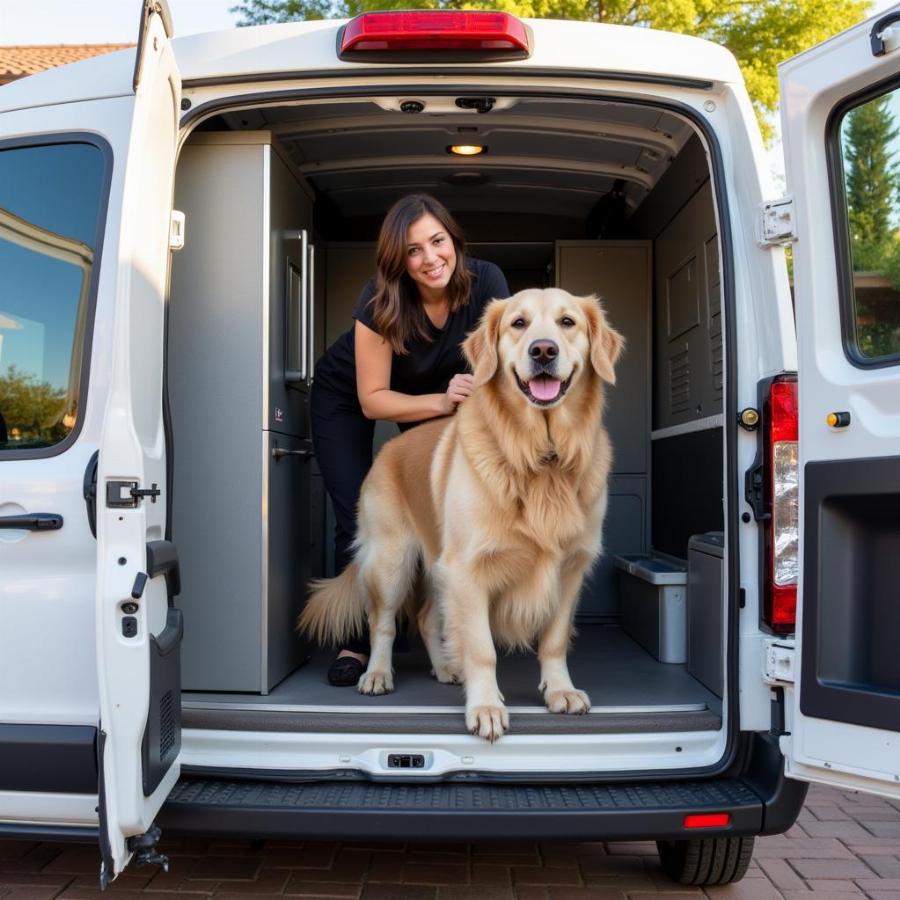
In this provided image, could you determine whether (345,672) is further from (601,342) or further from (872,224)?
(872,224)

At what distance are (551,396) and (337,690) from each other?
124 centimetres

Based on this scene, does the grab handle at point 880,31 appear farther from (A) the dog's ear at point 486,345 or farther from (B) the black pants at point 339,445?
(B) the black pants at point 339,445

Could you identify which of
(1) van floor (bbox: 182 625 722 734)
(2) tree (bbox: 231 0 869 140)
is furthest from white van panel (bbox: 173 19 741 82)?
(2) tree (bbox: 231 0 869 140)

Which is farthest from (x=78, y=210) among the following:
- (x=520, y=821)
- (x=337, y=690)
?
(x=520, y=821)

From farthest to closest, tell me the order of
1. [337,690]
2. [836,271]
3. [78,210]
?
[337,690]
[78,210]
[836,271]

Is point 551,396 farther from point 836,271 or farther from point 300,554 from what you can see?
point 300,554

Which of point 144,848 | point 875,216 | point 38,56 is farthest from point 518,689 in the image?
point 38,56

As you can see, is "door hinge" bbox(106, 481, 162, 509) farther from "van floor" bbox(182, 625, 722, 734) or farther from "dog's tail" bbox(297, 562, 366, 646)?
"dog's tail" bbox(297, 562, 366, 646)

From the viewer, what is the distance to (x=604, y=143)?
3963 millimetres

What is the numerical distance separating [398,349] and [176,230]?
1.11m

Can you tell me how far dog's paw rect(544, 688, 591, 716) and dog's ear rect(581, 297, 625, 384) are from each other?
1009 mm

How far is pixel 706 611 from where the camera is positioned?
323 centimetres

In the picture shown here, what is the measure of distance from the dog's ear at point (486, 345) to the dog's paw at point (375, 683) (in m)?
1.07

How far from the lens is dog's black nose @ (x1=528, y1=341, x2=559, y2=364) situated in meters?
2.93
